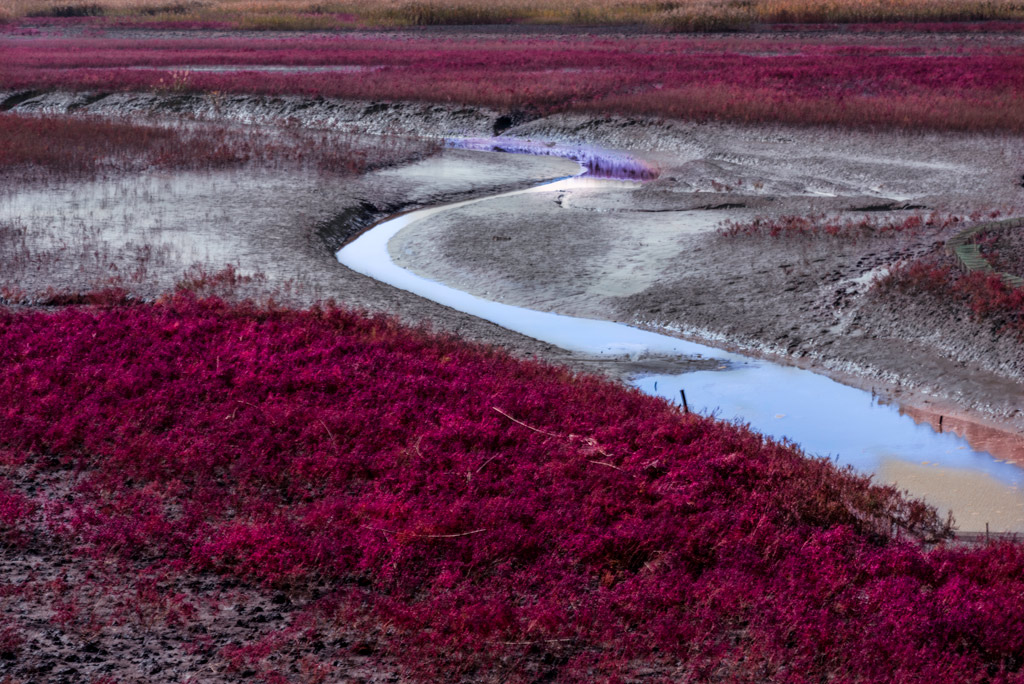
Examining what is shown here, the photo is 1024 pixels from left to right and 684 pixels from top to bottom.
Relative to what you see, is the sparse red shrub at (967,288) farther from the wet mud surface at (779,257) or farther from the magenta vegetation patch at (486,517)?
the magenta vegetation patch at (486,517)

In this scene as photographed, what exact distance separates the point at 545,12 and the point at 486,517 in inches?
2977

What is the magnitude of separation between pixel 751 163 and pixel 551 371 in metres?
16.4

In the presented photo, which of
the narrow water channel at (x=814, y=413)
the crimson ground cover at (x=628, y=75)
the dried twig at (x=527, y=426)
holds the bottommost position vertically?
the narrow water channel at (x=814, y=413)

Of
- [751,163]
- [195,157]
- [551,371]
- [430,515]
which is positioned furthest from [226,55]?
[430,515]

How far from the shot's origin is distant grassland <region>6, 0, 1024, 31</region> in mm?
66875

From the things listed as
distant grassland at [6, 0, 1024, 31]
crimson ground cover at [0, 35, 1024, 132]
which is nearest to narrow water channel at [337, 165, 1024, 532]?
crimson ground cover at [0, 35, 1024, 132]

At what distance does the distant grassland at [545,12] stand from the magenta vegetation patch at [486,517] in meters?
60.1

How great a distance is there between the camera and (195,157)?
25.9m

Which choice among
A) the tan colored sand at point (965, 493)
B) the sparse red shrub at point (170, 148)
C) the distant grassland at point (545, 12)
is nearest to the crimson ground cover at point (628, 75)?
the sparse red shrub at point (170, 148)

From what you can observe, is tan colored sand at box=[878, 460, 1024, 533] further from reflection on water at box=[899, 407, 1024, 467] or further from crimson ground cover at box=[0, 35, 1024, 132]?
crimson ground cover at box=[0, 35, 1024, 132]

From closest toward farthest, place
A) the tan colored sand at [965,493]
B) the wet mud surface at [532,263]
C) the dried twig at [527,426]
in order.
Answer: the wet mud surface at [532,263] → the tan colored sand at [965,493] → the dried twig at [527,426]

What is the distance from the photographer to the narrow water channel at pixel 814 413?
9.12 m

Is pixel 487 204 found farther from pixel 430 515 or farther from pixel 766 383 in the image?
pixel 430 515

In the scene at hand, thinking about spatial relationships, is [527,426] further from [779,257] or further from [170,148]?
[170,148]
